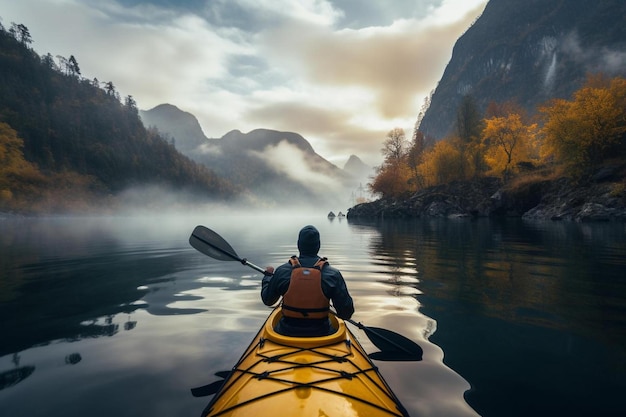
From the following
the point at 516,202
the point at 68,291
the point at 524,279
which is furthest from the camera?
the point at 516,202

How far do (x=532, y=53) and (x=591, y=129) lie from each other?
140657 mm

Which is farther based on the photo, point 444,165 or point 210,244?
point 444,165

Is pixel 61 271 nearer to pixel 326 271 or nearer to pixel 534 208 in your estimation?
pixel 326 271

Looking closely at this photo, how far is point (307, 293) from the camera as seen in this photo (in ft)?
14.6

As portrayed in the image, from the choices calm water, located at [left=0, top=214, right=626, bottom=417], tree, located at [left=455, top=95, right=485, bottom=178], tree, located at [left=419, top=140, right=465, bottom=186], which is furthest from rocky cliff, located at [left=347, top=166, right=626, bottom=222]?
calm water, located at [left=0, top=214, right=626, bottom=417]

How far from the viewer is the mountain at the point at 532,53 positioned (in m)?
121

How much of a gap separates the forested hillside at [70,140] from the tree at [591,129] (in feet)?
337

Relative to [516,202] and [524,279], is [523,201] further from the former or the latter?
[524,279]

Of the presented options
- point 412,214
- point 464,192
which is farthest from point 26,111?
point 464,192

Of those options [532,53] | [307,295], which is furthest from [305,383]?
[532,53]

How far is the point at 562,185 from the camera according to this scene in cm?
4247

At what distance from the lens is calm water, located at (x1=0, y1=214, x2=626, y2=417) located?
446 cm

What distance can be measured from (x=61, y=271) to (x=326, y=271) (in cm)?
1350

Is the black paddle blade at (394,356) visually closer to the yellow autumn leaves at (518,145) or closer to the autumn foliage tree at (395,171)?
the yellow autumn leaves at (518,145)
